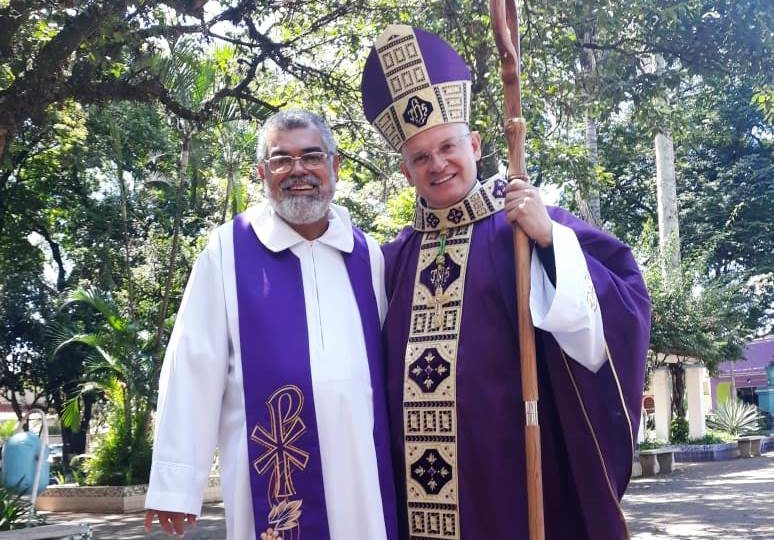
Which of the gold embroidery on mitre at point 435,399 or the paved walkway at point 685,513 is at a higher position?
the gold embroidery on mitre at point 435,399

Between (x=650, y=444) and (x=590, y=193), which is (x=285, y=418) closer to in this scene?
(x=590, y=193)

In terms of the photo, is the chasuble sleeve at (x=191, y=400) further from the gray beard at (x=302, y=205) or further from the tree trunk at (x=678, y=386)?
the tree trunk at (x=678, y=386)

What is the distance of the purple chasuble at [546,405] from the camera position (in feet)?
9.57

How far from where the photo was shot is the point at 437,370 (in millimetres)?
3154

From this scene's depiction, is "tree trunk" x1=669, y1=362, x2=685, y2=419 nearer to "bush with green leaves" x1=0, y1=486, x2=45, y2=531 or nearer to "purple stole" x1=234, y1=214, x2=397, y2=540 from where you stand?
"bush with green leaves" x1=0, y1=486, x2=45, y2=531

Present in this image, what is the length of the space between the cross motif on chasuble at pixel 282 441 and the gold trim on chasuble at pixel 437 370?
1.25 feet

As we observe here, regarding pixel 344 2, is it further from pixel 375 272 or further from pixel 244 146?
pixel 375 272

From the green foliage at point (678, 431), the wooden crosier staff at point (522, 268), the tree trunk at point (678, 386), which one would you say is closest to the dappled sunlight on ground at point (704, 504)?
the green foliage at point (678, 431)

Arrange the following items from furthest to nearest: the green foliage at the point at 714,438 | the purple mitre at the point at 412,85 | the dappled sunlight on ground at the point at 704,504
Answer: the green foliage at the point at 714,438, the dappled sunlight on ground at the point at 704,504, the purple mitre at the point at 412,85

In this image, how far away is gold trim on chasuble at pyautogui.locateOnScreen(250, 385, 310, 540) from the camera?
310 centimetres

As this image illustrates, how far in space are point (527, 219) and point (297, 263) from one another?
0.91 m

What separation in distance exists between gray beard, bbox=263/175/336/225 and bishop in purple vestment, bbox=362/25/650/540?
35 cm

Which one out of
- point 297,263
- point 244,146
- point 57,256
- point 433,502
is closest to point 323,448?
point 433,502

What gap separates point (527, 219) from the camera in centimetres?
294
